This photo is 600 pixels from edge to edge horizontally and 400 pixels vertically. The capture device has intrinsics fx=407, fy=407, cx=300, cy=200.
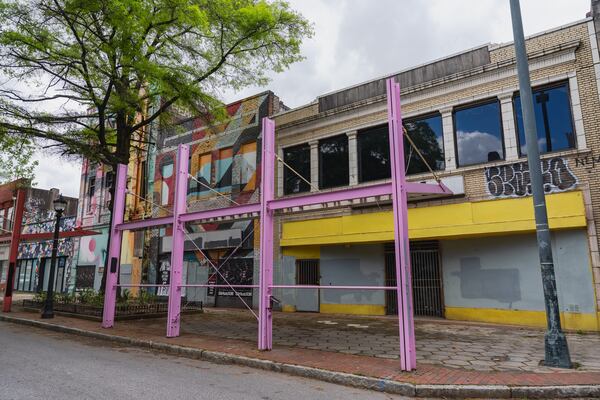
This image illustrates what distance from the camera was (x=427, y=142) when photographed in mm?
14539

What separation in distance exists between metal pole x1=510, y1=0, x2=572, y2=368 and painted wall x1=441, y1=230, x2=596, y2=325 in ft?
17.6

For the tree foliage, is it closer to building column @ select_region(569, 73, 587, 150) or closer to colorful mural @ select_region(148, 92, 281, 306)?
colorful mural @ select_region(148, 92, 281, 306)

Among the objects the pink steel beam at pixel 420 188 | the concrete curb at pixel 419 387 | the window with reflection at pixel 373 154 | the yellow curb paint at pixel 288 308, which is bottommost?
the concrete curb at pixel 419 387

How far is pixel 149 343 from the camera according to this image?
935 centimetres

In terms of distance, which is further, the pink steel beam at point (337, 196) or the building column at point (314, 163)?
the building column at point (314, 163)

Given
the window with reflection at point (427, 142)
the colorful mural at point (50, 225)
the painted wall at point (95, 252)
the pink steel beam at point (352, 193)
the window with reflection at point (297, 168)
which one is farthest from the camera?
the colorful mural at point (50, 225)

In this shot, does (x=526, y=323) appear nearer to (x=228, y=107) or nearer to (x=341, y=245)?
(x=341, y=245)

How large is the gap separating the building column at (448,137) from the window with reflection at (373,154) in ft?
6.84

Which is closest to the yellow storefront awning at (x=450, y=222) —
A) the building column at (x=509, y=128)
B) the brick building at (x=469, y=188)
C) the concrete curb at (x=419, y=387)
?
the brick building at (x=469, y=188)

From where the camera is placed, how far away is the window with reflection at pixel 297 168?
17656 millimetres

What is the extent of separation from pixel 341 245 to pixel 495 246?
5.60m

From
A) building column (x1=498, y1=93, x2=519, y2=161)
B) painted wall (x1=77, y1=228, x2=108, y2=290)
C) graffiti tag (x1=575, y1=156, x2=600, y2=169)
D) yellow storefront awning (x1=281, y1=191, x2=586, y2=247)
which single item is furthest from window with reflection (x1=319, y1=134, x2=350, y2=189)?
painted wall (x1=77, y1=228, x2=108, y2=290)

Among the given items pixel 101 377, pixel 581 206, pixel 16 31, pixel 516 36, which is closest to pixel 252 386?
pixel 101 377

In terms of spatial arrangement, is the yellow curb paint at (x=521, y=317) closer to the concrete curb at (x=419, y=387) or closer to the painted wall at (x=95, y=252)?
the concrete curb at (x=419, y=387)
